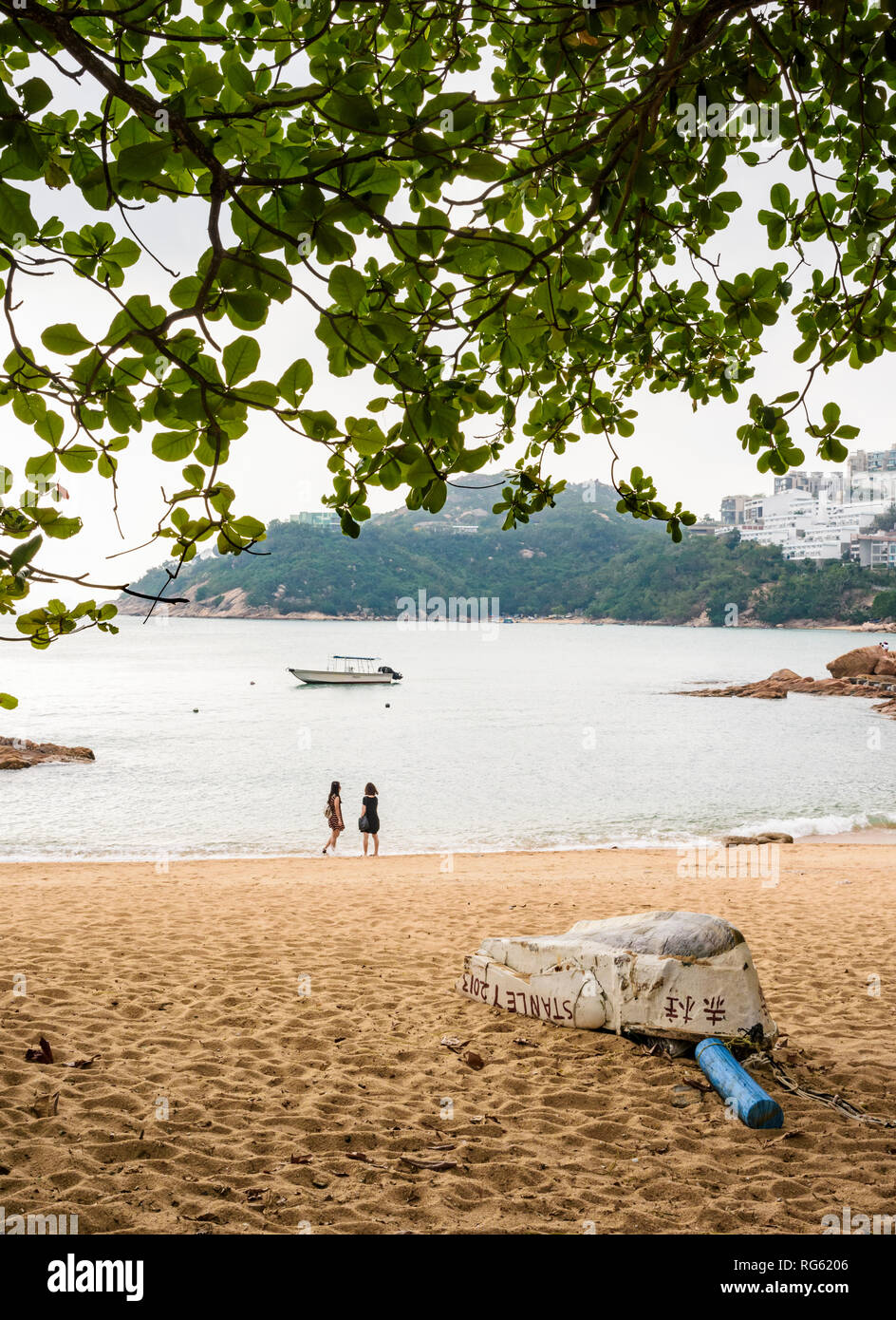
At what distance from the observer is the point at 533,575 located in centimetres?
13100

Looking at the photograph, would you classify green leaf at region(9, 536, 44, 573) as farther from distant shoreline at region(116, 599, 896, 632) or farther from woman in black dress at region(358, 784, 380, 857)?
distant shoreline at region(116, 599, 896, 632)

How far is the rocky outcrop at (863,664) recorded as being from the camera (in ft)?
168

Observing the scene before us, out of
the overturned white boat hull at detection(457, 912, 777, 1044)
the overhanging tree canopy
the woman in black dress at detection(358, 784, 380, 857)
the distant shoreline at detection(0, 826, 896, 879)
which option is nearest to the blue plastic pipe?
the overturned white boat hull at detection(457, 912, 777, 1044)

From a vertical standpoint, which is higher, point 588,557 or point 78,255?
point 588,557

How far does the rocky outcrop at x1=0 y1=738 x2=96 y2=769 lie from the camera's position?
24328 millimetres

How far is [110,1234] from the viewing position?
2760mm

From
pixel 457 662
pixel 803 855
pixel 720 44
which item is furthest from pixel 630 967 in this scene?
pixel 457 662

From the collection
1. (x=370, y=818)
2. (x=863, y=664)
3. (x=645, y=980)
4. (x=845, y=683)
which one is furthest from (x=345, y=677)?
(x=645, y=980)

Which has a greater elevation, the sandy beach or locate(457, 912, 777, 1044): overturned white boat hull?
locate(457, 912, 777, 1044): overturned white boat hull

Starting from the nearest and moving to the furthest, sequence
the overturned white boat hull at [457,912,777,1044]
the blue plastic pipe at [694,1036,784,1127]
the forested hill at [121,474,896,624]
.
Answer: the blue plastic pipe at [694,1036,784,1127]
the overturned white boat hull at [457,912,777,1044]
the forested hill at [121,474,896,624]

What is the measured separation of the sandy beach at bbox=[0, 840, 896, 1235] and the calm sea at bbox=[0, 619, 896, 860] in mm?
10352

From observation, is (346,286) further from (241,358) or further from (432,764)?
(432,764)

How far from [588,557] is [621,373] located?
423 ft

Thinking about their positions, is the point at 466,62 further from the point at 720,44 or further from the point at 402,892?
the point at 402,892
